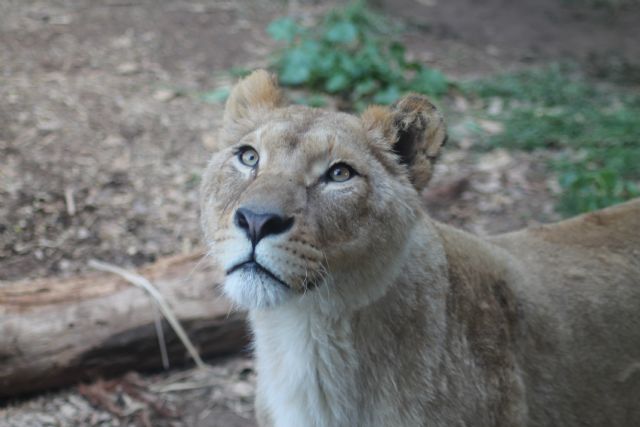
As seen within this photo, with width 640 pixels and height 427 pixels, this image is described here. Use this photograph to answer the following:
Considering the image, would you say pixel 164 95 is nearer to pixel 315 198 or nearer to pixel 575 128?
pixel 575 128

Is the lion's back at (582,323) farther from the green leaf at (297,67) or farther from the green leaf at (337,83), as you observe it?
the green leaf at (297,67)

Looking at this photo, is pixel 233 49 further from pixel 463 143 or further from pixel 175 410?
pixel 175 410

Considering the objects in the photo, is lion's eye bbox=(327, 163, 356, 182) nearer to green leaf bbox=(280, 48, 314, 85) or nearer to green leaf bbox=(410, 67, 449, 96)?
green leaf bbox=(280, 48, 314, 85)

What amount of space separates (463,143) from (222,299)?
3640mm

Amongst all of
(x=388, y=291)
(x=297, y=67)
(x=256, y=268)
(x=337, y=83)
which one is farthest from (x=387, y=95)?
(x=256, y=268)

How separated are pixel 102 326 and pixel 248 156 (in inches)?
72.0

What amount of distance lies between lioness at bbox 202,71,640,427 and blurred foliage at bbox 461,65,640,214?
247 cm

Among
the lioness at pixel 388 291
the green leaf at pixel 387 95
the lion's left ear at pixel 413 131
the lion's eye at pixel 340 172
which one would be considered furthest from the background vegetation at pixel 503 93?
the lion's eye at pixel 340 172

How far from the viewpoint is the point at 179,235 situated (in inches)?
232

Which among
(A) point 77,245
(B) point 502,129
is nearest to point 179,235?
(A) point 77,245

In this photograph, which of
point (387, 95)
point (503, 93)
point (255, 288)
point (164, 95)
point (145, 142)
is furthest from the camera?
point (503, 93)

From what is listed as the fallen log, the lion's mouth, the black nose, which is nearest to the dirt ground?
the fallen log

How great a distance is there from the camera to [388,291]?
10.2 feet

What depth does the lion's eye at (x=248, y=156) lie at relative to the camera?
10.3 ft
